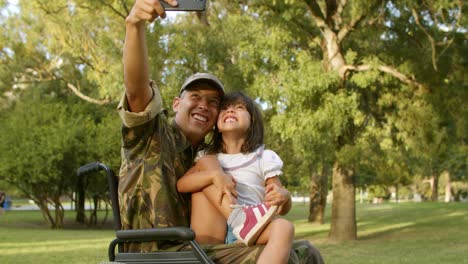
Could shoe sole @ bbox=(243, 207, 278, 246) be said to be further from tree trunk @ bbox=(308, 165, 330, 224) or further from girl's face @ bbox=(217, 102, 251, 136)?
tree trunk @ bbox=(308, 165, 330, 224)

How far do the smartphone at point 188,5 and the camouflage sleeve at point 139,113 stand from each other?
1.62 feet

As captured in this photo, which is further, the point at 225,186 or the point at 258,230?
the point at 225,186

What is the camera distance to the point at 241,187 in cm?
302

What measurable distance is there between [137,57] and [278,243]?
95 centimetres

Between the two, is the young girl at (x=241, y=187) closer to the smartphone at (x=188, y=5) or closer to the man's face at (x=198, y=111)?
the man's face at (x=198, y=111)

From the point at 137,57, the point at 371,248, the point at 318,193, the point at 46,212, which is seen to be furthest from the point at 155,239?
the point at 46,212

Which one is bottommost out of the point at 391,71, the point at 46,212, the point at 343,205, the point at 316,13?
the point at 46,212

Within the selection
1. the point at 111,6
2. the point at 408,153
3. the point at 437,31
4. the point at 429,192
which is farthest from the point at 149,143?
the point at 429,192

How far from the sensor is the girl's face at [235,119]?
3.14 metres

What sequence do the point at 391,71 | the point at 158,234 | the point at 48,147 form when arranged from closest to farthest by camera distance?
the point at 158,234 < the point at 391,71 < the point at 48,147

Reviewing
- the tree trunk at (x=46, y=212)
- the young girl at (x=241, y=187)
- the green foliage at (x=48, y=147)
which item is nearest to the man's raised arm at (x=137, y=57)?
the young girl at (x=241, y=187)

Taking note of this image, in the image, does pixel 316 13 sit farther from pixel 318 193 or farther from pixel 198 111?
pixel 318 193

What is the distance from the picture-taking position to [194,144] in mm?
3354

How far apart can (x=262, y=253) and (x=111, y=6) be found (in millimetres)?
13915
